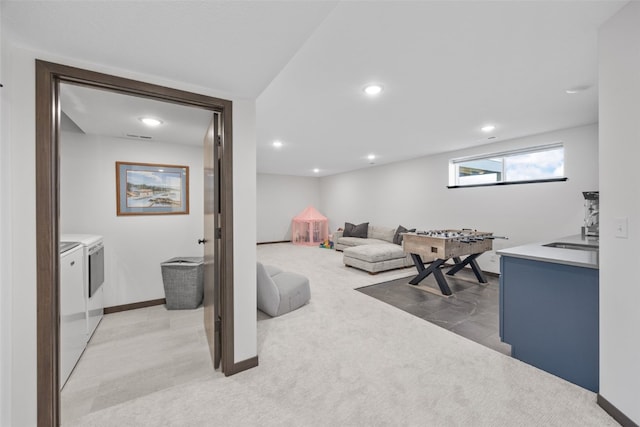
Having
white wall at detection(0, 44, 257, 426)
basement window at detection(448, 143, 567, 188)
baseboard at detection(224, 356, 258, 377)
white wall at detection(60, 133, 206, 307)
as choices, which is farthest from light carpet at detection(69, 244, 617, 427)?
basement window at detection(448, 143, 567, 188)

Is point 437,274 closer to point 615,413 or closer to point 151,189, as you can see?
point 615,413

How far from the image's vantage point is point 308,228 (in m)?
8.82

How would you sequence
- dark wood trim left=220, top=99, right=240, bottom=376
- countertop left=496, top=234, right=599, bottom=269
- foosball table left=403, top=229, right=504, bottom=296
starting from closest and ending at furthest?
countertop left=496, top=234, right=599, bottom=269
dark wood trim left=220, top=99, right=240, bottom=376
foosball table left=403, top=229, right=504, bottom=296

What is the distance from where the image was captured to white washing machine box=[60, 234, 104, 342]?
90.8 inches

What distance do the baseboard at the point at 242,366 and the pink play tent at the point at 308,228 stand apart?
6671 millimetres

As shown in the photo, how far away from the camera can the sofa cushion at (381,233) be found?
247 inches

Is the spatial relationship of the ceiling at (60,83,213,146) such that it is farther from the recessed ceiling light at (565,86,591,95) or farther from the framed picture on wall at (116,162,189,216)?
the recessed ceiling light at (565,86,591,95)

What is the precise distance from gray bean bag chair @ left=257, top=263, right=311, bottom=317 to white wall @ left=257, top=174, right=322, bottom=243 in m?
5.30

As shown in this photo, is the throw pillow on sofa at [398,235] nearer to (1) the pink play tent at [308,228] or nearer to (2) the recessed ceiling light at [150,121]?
(1) the pink play tent at [308,228]

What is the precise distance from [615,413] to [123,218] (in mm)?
4509

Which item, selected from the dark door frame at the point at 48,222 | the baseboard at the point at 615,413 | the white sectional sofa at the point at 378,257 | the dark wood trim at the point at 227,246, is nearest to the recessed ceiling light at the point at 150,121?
the dark door frame at the point at 48,222

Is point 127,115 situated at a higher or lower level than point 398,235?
higher

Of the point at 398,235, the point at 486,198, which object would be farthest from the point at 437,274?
the point at 398,235

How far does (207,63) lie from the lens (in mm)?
1505
